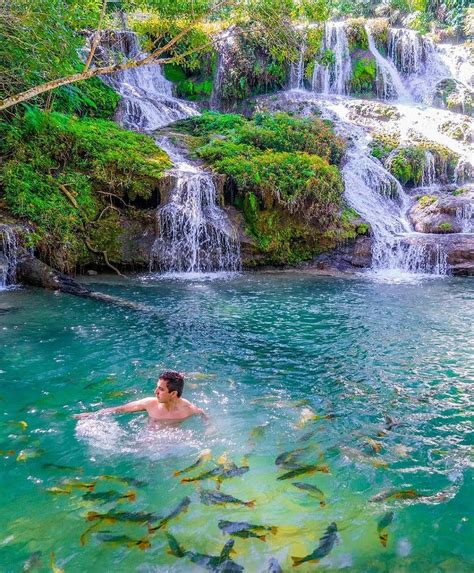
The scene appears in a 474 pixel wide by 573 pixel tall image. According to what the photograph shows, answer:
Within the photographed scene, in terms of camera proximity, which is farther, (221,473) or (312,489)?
(221,473)

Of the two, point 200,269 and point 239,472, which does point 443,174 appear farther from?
point 239,472

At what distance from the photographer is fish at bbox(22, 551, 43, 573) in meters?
3.00

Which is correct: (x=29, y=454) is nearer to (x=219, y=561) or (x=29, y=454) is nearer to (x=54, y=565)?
(x=54, y=565)

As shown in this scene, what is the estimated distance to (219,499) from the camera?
3615mm

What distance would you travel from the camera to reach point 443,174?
1925cm

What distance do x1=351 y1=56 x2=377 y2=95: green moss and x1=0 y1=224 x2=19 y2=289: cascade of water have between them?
66.8 feet

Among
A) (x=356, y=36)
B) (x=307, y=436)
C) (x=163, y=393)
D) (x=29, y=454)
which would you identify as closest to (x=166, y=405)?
(x=163, y=393)

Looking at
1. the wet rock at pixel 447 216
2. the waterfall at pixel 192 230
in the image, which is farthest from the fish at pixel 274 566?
the wet rock at pixel 447 216

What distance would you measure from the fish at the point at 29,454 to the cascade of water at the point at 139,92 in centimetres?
1495

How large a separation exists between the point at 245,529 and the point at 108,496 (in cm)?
108

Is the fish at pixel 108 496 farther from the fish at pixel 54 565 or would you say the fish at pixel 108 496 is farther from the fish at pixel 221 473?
the fish at pixel 54 565

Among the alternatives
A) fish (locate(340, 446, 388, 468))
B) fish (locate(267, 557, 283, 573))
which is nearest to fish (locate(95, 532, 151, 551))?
fish (locate(267, 557, 283, 573))

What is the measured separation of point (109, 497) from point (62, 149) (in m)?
11.8

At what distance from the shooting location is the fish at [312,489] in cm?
370
